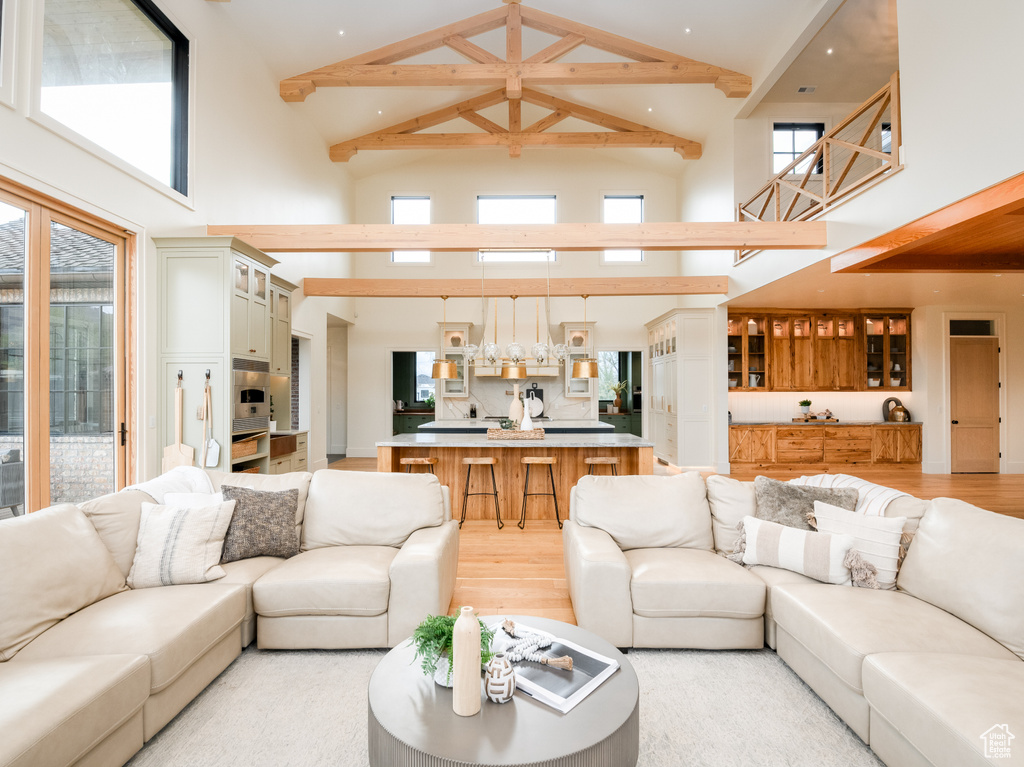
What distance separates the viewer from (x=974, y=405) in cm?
825

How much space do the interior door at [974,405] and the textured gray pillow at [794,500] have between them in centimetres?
743

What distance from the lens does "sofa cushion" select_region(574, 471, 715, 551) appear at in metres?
3.12

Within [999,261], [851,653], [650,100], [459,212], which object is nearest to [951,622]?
[851,653]

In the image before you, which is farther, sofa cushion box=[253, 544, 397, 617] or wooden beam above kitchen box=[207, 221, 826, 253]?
wooden beam above kitchen box=[207, 221, 826, 253]

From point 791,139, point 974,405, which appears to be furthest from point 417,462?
point 974,405

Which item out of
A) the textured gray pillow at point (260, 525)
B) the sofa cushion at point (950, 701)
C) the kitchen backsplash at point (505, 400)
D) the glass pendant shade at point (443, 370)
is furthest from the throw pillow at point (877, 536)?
the kitchen backsplash at point (505, 400)

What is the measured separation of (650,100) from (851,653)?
8057mm

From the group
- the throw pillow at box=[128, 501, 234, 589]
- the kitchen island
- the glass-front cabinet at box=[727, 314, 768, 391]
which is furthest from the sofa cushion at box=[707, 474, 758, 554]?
the glass-front cabinet at box=[727, 314, 768, 391]

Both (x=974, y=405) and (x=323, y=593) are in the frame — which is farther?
(x=974, y=405)

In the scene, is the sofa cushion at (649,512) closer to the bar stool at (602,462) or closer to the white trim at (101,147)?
the bar stool at (602,462)

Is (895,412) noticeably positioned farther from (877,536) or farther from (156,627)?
(156,627)

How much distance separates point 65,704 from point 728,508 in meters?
3.10

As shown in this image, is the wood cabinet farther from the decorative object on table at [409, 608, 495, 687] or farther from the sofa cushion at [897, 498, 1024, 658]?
the decorative object on table at [409, 608, 495, 687]

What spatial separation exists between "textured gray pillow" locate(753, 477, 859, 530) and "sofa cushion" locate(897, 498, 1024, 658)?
0.40m
